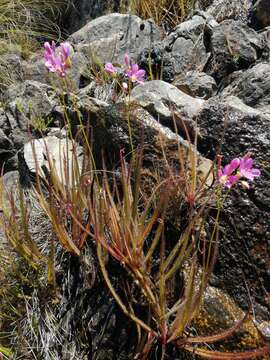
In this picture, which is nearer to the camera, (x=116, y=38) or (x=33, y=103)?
(x=33, y=103)

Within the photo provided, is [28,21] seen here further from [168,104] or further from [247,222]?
[247,222]

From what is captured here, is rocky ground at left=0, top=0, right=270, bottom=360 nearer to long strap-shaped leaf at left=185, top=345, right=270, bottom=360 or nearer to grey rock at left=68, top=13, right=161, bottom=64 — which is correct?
long strap-shaped leaf at left=185, top=345, right=270, bottom=360

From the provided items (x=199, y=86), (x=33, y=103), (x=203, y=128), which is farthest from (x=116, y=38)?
(x=203, y=128)

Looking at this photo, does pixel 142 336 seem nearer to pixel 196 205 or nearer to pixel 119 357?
pixel 119 357

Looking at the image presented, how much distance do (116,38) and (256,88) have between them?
1.80 m

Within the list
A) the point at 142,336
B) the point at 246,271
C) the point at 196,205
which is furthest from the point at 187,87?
the point at 142,336

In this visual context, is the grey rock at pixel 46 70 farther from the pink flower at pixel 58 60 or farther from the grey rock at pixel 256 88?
the pink flower at pixel 58 60

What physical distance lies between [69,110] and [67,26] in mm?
2772

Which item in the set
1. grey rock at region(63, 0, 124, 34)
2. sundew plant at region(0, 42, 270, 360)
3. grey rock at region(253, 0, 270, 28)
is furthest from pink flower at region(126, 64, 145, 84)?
grey rock at region(63, 0, 124, 34)

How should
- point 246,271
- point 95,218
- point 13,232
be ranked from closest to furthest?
point 95,218
point 246,271
point 13,232

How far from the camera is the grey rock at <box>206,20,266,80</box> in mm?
3125

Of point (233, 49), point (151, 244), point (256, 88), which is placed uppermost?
point (233, 49)

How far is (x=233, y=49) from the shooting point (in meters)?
3.14

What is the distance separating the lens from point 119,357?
1725 mm
